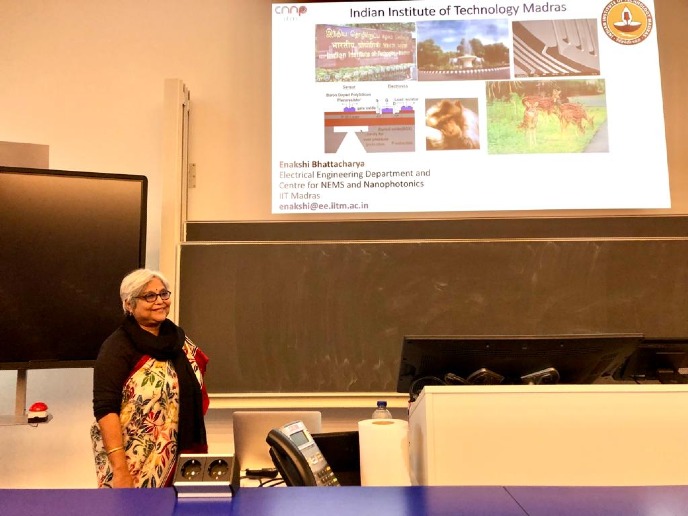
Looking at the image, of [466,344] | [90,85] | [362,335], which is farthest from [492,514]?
[90,85]

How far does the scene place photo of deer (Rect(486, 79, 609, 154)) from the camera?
3.38 metres

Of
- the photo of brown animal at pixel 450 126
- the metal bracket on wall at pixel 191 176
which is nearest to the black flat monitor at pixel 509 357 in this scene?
the photo of brown animal at pixel 450 126

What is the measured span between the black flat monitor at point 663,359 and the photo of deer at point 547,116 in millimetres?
1807

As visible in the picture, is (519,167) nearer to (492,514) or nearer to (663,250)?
(663,250)

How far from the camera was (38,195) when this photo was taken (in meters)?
3.07

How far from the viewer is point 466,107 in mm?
3469

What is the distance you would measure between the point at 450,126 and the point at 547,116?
0.51 metres

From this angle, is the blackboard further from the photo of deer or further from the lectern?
the lectern

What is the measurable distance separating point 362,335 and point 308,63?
1.48 metres

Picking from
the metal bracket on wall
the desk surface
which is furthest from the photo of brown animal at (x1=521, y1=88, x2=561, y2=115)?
the desk surface

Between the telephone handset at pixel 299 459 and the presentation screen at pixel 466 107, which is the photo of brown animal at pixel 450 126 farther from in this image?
the telephone handset at pixel 299 459

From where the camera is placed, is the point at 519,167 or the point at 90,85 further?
the point at 90,85

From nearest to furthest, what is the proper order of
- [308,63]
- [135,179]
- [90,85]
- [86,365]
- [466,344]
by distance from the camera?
1. [466,344]
2. [86,365]
3. [135,179]
4. [308,63]
5. [90,85]

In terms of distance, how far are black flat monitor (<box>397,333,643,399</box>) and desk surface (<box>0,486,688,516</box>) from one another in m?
0.39
